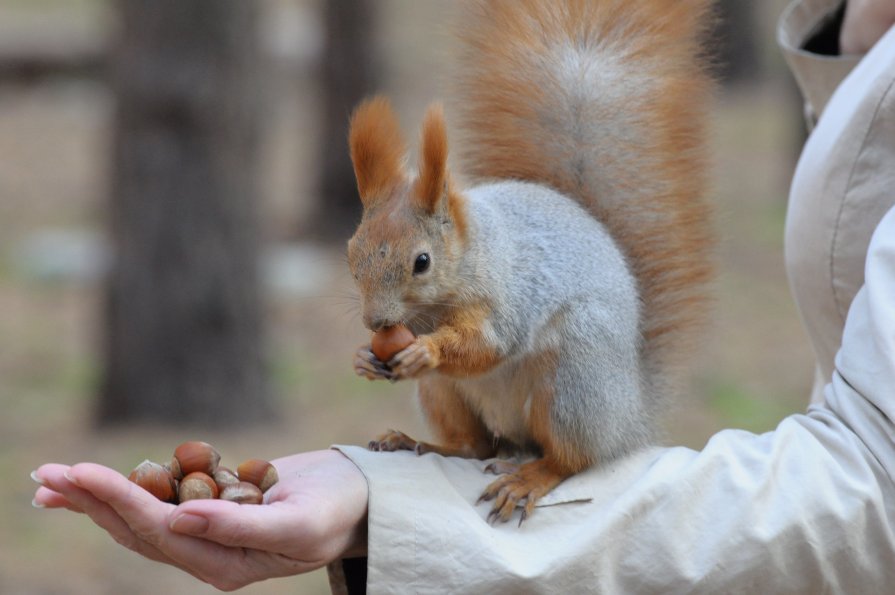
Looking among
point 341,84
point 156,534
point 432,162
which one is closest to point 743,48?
point 341,84

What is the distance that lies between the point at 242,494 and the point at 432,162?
13.1 inches

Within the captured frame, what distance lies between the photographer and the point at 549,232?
1.16m

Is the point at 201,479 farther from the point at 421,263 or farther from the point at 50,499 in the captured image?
the point at 421,263

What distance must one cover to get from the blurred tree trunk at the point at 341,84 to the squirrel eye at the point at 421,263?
3.55m

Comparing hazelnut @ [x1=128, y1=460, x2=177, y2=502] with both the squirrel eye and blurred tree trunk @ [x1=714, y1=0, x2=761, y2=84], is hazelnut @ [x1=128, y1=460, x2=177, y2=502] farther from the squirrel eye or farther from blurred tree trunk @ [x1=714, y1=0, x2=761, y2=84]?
blurred tree trunk @ [x1=714, y1=0, x2=761, y2=84]

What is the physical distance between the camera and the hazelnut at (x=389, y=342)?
3.32ft

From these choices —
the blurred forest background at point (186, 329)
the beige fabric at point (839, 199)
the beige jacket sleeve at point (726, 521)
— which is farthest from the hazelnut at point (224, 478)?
the blurred forest background at point (186, 329)

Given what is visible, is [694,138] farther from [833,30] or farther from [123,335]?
[123,335]

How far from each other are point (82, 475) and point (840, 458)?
0.54m

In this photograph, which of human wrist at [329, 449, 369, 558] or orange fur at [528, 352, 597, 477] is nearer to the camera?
human wrist at [329, 449, 369, 558]

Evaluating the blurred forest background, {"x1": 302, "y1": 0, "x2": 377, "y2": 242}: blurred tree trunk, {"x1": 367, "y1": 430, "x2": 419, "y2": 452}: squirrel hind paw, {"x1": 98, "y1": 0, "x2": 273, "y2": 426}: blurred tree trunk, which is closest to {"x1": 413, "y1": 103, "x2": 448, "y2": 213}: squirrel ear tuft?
{"x1": 367, "y1": 430, "x2": 419, "y2": 452}: squirrel hind paw

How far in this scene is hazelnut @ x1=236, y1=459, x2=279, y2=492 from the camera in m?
0.97

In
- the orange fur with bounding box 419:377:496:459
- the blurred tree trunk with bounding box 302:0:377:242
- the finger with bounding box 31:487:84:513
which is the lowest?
the blurred tree trunk with bounding box 302:0:377:242

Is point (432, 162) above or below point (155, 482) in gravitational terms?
above
